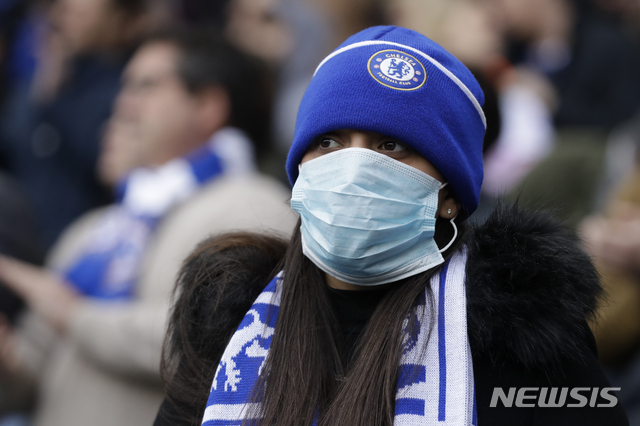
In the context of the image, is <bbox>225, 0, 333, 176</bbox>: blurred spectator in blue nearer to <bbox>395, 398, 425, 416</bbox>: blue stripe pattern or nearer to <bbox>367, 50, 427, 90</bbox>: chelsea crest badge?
<bbox>367, 50, 427, 90</bbox>: chelsea crest badge

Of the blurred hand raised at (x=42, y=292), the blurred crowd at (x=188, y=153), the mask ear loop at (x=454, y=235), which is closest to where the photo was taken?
the mask ear loop at (x=454, y=235)

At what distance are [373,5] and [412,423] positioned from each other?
498cm

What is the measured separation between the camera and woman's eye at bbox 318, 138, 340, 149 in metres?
2.00

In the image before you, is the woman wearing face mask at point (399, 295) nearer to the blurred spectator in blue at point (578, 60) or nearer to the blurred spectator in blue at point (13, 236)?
the blurred spectator in blue at point (13, 236)

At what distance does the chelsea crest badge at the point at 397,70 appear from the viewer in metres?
1.91

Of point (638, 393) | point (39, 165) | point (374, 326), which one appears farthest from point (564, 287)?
point (39, 165)

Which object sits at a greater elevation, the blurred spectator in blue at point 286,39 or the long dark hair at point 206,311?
the blurred spectator in blue at point 286,39

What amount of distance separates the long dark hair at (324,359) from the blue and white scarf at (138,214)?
153 centimetres

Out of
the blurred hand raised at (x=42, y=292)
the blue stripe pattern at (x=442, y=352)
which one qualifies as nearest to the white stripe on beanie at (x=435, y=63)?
the blue stripe pattern at (x=442, y=352)

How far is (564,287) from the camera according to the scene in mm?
1869

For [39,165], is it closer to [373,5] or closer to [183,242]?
[183,242]

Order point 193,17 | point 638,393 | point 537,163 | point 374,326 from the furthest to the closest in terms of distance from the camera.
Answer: point 193,17, point 537,163, point 638,393, point 374,326

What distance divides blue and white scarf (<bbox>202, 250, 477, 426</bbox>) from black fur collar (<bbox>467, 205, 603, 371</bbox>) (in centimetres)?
5

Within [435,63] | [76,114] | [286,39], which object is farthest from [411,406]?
[286,39]
